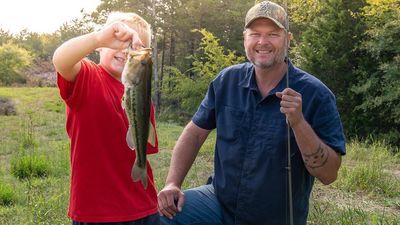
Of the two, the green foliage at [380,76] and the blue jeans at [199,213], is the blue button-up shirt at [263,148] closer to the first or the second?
the blue jeans at [199,213]

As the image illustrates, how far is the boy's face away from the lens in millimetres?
2895

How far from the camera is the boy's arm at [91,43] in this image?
2486 millimetres

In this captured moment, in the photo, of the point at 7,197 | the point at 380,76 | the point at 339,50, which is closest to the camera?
the point at 7,197

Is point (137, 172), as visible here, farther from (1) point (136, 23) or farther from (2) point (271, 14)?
(2) point (271, 14)

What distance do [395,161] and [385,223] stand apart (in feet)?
17.5

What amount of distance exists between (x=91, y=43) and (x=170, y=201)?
1477mm

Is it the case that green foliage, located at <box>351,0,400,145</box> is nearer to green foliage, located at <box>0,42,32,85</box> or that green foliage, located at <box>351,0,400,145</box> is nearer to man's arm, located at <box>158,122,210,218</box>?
man's arm, located at <box>158,122,210,218</box>

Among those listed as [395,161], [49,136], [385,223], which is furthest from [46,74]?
[385,223]

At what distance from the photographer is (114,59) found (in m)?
2.94

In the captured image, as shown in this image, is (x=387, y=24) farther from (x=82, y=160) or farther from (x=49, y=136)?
(x=82, y=160)

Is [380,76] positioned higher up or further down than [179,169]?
further down

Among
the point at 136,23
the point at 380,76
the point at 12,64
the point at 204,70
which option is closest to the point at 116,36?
the point at 136,23

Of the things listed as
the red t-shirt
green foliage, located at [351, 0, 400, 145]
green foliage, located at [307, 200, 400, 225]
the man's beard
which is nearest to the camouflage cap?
the man's beard

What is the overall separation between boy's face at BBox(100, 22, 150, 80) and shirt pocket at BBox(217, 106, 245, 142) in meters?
0.93
